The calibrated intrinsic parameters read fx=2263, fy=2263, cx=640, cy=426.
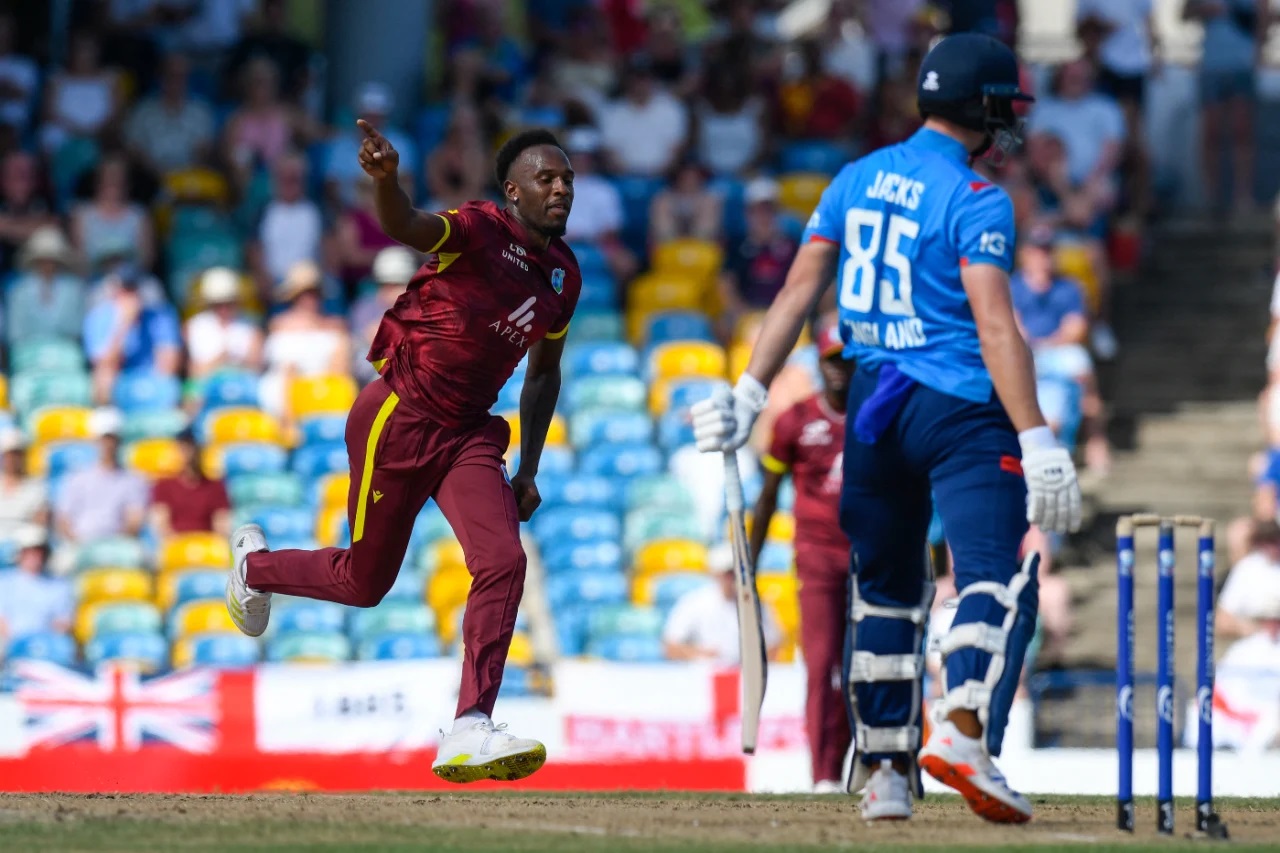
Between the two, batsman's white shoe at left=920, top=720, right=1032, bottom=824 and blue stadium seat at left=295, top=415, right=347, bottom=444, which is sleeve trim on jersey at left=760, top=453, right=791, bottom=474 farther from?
blue stadium seat at left=295, top=415, right=347, bottom=444

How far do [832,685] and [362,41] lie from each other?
34.9 feet

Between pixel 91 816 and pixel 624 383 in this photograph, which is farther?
pixel 624 383

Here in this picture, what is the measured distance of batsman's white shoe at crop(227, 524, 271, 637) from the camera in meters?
9.08

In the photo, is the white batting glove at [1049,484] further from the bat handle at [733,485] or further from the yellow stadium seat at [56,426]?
the yellow stadium seat at [56,426]

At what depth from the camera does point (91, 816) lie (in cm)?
742

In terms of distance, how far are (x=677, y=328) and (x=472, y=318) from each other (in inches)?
378

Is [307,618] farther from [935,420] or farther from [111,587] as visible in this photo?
[935,420]

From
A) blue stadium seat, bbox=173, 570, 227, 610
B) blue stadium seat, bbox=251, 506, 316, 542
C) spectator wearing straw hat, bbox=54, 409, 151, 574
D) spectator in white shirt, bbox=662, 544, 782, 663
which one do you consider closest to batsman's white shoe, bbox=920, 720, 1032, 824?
spectator in white shirt, bbox=662, 544, 782, 663

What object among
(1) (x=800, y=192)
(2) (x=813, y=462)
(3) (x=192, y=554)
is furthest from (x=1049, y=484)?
(1) (x=800, y=192)

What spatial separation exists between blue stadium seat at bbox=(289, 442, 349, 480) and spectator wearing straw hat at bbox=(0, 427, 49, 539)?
1.81 m

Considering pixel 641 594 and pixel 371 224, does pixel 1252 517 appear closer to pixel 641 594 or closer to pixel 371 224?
pixel 641 594

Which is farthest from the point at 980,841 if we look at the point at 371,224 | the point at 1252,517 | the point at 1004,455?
the point at 371,224

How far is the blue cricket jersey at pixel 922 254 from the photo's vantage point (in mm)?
7250

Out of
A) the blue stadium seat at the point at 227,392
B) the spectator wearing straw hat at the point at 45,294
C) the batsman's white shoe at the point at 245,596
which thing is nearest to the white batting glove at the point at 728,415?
the batsman's white shoe at the point at 245,596
